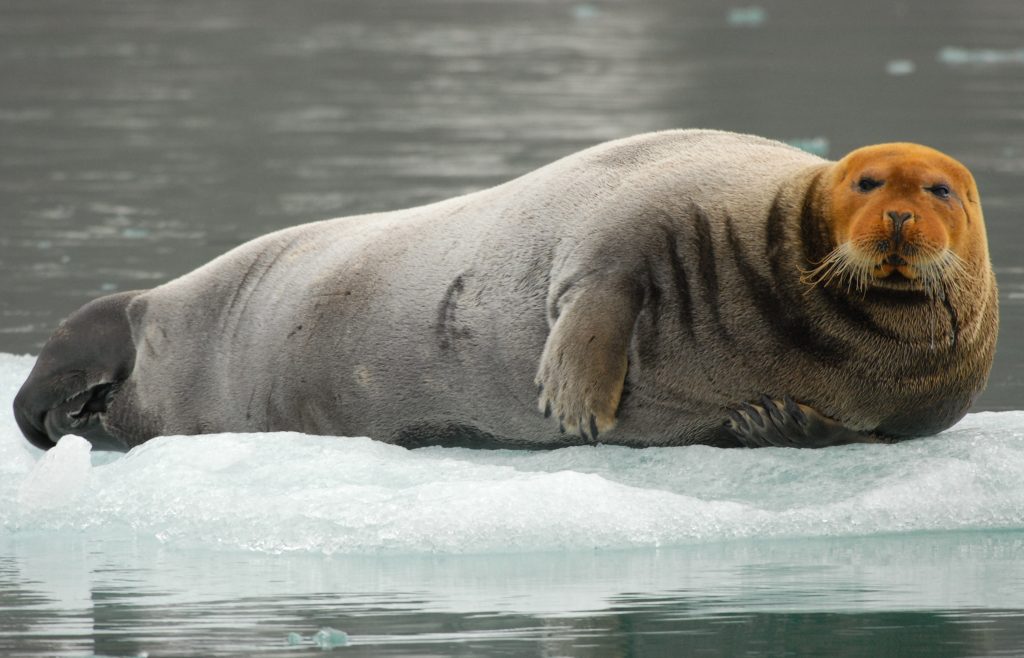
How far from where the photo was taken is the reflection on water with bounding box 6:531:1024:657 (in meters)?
4.55

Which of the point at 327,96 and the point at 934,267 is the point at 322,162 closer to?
the point at 327,96

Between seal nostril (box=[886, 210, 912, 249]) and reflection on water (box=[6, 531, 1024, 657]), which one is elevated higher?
seal nostril (box=[886, 210, 912, 249])

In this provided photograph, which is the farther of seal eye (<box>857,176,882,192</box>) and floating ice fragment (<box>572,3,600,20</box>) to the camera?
floating ice fragment (<box>572,3,600,20</box>)

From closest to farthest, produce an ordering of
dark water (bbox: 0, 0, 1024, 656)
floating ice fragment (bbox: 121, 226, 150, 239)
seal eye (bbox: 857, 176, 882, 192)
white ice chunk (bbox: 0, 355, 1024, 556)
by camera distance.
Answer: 1. dark water (bbox: 0, 0, 1024, 656)
2. white ice chunk (bbox: 0, 355, 1024, 556)
3. seal eye (bbox: 857, 176, 882, 192)
4. floating ice fragment (bbox: 121, 226, 150, 239)

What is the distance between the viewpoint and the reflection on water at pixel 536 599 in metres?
4.55

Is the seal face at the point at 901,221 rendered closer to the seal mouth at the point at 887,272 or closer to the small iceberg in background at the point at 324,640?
the seal mouth at the point at 887,272

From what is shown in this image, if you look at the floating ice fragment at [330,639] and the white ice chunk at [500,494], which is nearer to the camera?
the floating ice fragment at [330,639]

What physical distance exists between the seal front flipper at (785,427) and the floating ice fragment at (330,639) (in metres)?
2.07

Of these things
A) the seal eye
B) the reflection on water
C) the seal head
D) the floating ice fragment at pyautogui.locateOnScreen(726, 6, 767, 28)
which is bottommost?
the floating ice fragment at pyautogui.locateOnScreen(726, 6, 767, 28)

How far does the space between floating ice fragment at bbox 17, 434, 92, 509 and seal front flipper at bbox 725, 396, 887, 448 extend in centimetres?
205

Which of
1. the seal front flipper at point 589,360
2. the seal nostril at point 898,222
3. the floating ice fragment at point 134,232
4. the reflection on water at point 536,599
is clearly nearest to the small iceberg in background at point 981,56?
the floating ice fragment at point 134,232

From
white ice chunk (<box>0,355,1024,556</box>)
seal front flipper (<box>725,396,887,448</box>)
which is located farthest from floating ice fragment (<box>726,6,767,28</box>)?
seal front flipper (<box>725,396,887,448</box>)

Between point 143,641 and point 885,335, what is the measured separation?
2.61 metres

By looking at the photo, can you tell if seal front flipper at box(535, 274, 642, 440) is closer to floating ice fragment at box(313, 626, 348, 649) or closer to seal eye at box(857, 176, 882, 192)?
seal eye at box(857, 176, 882, 192)
